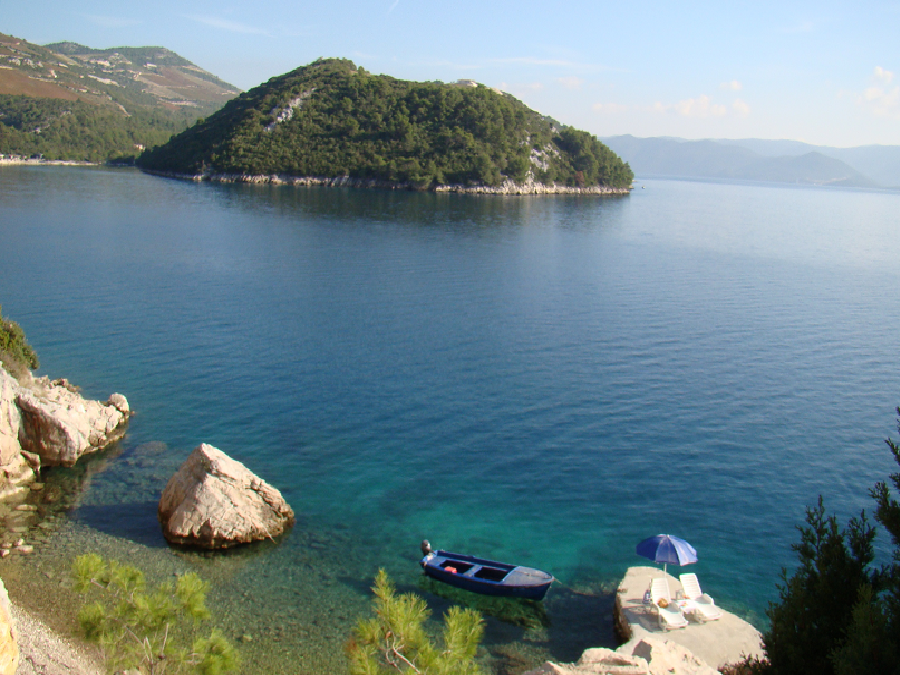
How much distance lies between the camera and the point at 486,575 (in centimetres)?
1911

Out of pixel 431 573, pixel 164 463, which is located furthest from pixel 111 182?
pixel 431 573

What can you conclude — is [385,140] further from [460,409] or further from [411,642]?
[411,642]

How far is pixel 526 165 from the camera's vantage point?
16538 cm

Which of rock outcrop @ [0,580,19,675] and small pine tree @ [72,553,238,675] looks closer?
rock outcrop @ [0,580,19,675]

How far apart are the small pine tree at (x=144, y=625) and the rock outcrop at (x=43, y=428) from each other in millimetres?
15599

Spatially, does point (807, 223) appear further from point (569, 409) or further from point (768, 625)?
point (768, 625)

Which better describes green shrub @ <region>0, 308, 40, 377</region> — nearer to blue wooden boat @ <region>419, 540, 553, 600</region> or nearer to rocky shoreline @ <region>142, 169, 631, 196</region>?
blue wooden boat @ <region>419, 540, 553, 600</region>

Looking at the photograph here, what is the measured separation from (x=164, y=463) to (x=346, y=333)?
1797 cm

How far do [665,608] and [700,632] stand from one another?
102 centimetres

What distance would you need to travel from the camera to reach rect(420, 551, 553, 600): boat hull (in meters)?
18.4

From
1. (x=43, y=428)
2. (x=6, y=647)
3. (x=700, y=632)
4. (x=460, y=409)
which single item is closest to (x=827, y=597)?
(x=700, y=632)

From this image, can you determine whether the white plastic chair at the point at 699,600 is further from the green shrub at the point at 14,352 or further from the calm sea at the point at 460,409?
the green shrub at the point at 14,352

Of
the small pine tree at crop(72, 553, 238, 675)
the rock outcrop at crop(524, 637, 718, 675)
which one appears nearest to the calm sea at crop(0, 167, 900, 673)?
the rock outcrop at crop(524, 637, 718, 675)

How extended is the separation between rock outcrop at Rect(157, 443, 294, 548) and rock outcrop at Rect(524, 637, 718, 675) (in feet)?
35.9
